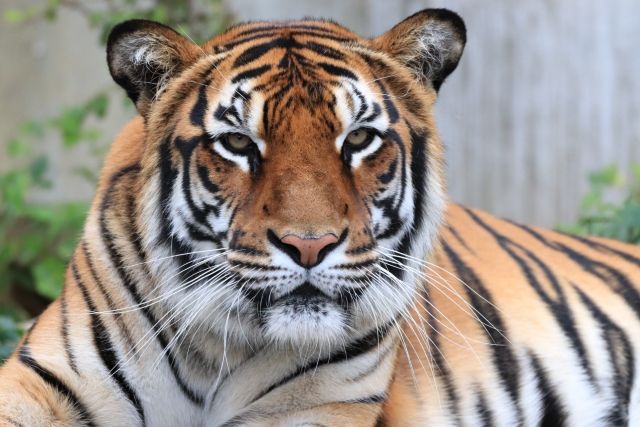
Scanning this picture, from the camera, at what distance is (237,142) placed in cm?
252

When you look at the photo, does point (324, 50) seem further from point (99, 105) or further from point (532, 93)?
point (532, 93)

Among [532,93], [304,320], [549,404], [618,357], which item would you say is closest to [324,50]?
[304,320]

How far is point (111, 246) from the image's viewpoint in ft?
9.08

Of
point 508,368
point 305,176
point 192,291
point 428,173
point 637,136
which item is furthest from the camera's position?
point 637,136

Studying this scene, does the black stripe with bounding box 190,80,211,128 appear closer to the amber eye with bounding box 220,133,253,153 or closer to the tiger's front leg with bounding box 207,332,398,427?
the amber eye with bounding box 220,133,253,153

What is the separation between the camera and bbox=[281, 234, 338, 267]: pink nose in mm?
2312

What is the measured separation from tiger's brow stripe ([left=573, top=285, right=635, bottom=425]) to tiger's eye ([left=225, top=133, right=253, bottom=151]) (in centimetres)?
158

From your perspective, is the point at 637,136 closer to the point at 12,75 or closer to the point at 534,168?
the point at 534,168

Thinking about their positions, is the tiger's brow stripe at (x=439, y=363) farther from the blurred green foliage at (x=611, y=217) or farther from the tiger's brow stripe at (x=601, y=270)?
the blurred green foliage at (x=611, y=217)

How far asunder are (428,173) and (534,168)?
17.4 ft

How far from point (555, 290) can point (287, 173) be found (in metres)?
1.50

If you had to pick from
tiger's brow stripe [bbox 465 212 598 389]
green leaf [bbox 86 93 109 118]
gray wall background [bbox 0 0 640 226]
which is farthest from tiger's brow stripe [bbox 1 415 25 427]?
gray wall background [bbox 0 0 640 226]

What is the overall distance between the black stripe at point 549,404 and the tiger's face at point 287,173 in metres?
0.75

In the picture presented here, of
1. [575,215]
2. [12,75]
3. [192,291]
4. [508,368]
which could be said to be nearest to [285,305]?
[192,291]
